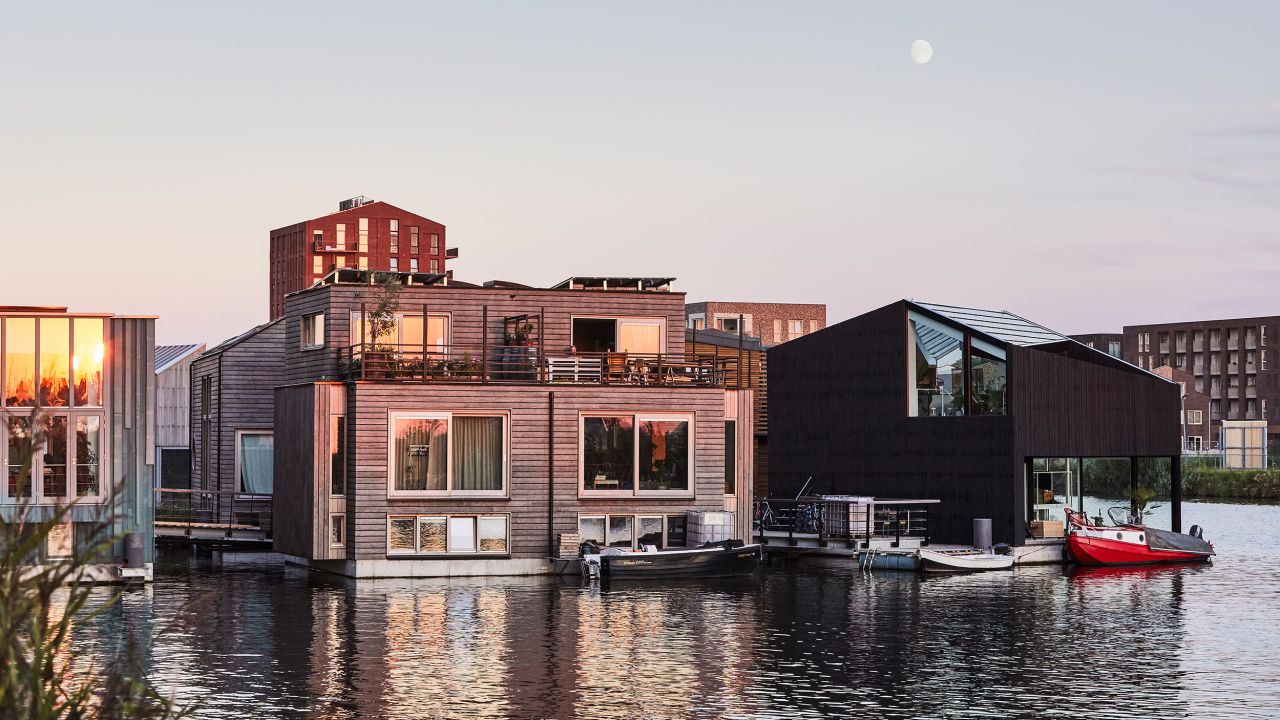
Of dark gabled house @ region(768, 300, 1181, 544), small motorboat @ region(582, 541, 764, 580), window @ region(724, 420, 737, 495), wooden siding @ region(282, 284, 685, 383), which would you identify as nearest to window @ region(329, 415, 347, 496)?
wooden siding @ region(282, 284, 685, 383)

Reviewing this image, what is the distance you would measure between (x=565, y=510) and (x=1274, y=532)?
1756 inches

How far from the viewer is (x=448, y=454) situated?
4578 cm

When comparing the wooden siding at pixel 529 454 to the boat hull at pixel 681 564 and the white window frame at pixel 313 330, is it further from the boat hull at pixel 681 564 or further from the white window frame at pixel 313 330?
the white window frame at pixel 313 330

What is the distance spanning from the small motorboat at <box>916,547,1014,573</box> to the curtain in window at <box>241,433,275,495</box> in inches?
954

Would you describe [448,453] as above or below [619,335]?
below

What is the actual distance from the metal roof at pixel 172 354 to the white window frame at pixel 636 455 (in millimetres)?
43064

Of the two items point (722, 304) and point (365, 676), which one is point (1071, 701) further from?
point (722, 304)

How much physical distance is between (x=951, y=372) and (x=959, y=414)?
160cm

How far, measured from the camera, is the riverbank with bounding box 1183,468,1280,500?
118 m

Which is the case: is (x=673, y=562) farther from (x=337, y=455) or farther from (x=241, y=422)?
(x=241, y=422)

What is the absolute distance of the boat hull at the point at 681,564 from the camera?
44969 mm

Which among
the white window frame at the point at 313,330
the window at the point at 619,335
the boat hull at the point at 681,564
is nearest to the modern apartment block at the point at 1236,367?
the window at the point at 619,335

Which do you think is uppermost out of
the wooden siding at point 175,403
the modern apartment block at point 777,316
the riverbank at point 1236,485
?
the modern apartment block at point 777,316

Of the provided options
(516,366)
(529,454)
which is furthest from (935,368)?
(529,454)
